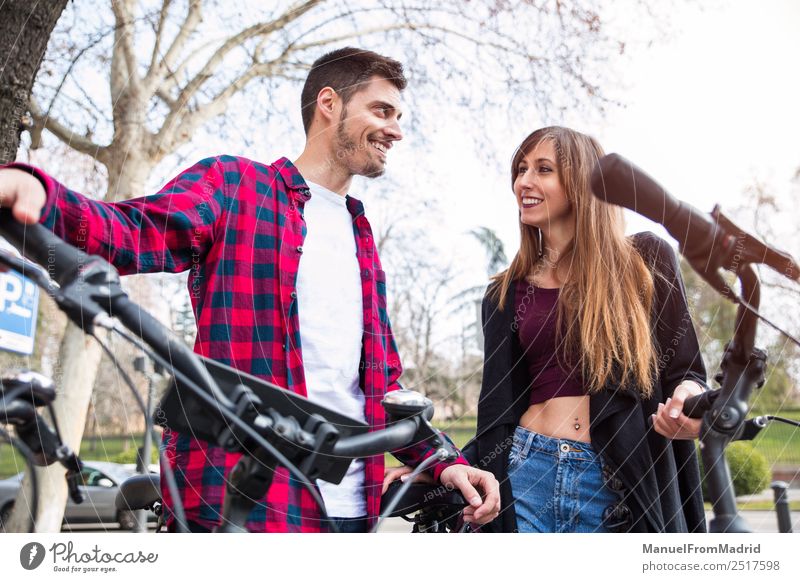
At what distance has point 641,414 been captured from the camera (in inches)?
56.6

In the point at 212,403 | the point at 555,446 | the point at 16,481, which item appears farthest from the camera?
the point at 555,446

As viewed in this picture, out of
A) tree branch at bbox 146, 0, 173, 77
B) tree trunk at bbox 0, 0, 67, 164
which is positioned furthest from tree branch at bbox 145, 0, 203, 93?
tree trunk at bbox 0, 0, 67, 164

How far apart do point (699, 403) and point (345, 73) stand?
0.83 m

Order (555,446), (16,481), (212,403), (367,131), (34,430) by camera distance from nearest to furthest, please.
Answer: (212,403)
(34,430)
(16,481)
(367,131)
(555,446)

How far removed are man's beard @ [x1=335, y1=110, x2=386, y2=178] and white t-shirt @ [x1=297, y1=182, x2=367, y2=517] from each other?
0.20 ft

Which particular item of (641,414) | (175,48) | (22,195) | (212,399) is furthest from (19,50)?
(641,414)

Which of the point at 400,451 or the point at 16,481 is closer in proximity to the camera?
the point at 16,481

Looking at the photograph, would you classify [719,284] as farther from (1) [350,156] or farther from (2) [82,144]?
(2) [82,144]

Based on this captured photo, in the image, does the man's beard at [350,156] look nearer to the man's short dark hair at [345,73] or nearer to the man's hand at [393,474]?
the man's short dark hair at [345,73]

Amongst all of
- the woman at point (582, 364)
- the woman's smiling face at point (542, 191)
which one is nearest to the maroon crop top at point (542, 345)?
the woman at point (582, 364)

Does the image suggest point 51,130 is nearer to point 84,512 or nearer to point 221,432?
point 84,512

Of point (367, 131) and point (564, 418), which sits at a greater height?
point (367, 131)

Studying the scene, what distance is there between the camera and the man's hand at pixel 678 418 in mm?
1289

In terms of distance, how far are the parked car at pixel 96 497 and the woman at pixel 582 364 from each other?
665 mm
